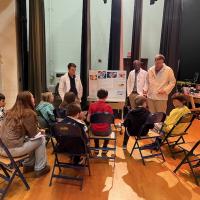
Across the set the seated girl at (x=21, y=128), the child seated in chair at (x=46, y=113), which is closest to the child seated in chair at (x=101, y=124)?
the child seated in chair at (x=46, y=113)

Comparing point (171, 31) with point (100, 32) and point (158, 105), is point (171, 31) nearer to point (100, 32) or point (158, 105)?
point (100, 32)

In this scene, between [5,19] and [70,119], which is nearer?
[70,119]

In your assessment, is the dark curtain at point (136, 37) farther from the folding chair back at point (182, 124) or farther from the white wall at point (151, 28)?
the folding chair back at point (182, 124)

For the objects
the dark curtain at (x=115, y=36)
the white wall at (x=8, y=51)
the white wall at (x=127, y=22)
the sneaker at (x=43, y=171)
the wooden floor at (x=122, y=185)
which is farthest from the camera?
the white wall at (x=127, y=22)

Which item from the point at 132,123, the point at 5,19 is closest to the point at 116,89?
the point at 132,123

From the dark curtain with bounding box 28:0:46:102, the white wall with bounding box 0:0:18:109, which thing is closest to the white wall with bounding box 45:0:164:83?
the dark curtain with bounding box 28:0:46:102

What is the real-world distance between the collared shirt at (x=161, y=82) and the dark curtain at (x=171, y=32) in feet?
4.89

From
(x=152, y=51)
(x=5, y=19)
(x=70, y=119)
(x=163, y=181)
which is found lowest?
(x=163, y=181)

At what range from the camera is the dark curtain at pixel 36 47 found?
211 inches

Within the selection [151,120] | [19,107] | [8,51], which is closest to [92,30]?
[8,51]

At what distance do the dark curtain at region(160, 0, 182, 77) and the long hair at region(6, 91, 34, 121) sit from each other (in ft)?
13.5

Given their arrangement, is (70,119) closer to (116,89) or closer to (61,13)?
(116,89)

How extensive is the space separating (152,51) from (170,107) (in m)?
1.60

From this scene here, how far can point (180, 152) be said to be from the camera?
3.94 meters
